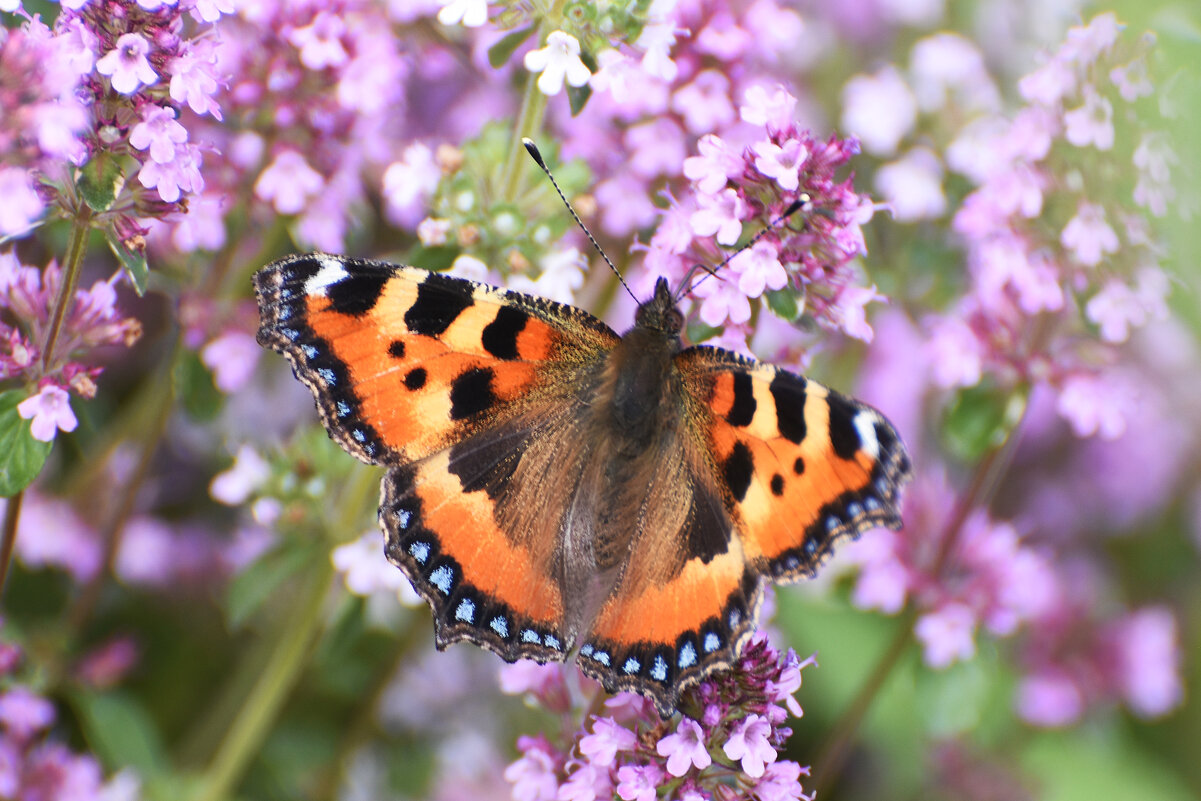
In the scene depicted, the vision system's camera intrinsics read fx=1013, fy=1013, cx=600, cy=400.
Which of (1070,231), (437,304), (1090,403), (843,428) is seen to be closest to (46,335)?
(437,304)

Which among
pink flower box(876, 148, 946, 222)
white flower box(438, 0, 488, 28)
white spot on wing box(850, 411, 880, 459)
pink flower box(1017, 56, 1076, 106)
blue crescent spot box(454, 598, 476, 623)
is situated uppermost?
pink flower box(1017, 56, 1076, 106)

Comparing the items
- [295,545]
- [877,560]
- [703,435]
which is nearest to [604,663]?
[703,435]

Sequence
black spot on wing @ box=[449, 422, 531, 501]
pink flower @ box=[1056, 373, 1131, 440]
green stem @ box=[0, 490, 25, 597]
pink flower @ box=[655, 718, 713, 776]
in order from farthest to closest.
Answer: pink flower @ box=[1056, 373, 1131, 440] < black spot on wing @ box=[449, 422, 531, 501] < green stem @ box=[0, 490, 25, 597] < pink flower @ box=[655, 718, 713, 776]

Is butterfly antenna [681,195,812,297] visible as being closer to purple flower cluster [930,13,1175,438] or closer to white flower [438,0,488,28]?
white flower [438,0,488,28]

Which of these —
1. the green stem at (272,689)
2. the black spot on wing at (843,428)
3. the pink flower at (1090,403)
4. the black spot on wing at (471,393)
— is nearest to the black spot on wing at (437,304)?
the black spot on wing at (471,393)

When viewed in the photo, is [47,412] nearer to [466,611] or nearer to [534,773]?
[466,611]

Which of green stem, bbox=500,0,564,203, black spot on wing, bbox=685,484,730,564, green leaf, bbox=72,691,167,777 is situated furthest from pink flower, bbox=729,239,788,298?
green leaf, bbox=72,691,167,777
